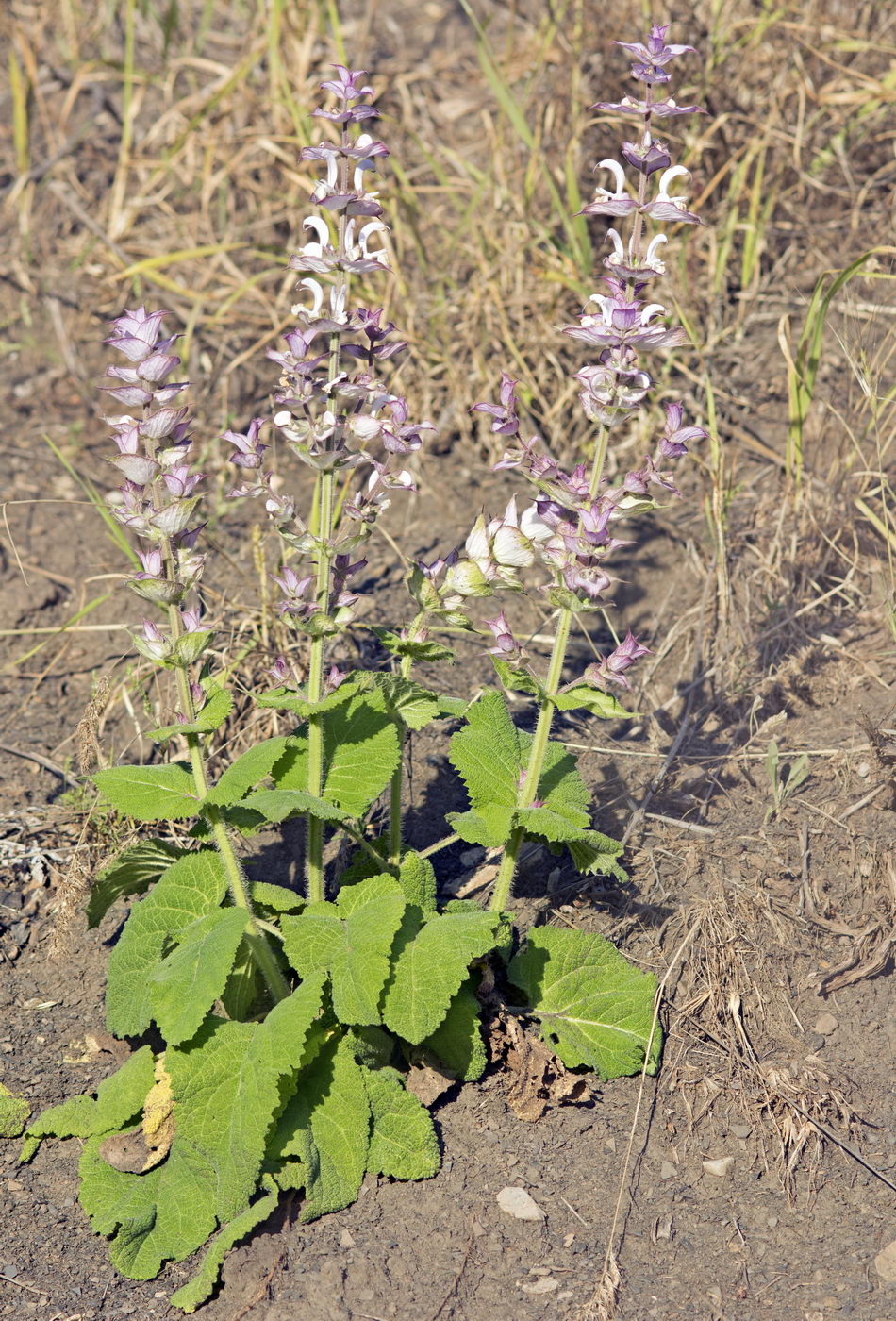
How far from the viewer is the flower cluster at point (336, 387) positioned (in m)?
2.14

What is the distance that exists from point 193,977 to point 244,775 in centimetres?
39

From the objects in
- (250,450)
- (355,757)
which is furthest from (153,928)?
(250,450)

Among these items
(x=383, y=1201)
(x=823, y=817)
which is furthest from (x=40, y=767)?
(x=823, y=817)

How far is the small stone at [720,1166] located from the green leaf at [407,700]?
1.11 metres

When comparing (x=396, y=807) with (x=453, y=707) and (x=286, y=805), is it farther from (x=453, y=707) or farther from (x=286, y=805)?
(x=286, y=805)

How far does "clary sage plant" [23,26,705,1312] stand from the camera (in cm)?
218

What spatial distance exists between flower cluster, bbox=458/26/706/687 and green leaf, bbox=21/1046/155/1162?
3.92 ft

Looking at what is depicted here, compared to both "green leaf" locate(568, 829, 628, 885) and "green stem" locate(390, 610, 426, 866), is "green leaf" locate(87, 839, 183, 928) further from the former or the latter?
"green leaf" locate(568, 829, 628, 885)

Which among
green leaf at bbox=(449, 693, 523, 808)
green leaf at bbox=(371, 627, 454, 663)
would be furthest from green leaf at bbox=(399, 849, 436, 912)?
green leaf at bbox=(371, 627, 454, 663)

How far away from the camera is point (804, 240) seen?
4879 mm

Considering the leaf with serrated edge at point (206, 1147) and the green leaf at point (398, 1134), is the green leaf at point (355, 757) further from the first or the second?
the green leaf at point (398, 1134)

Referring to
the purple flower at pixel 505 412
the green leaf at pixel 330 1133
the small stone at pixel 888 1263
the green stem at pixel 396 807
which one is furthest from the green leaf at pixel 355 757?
the small stone at pixel 888 1263

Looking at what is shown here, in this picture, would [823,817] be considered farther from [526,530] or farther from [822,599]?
[526,530]

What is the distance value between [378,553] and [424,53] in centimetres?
311
